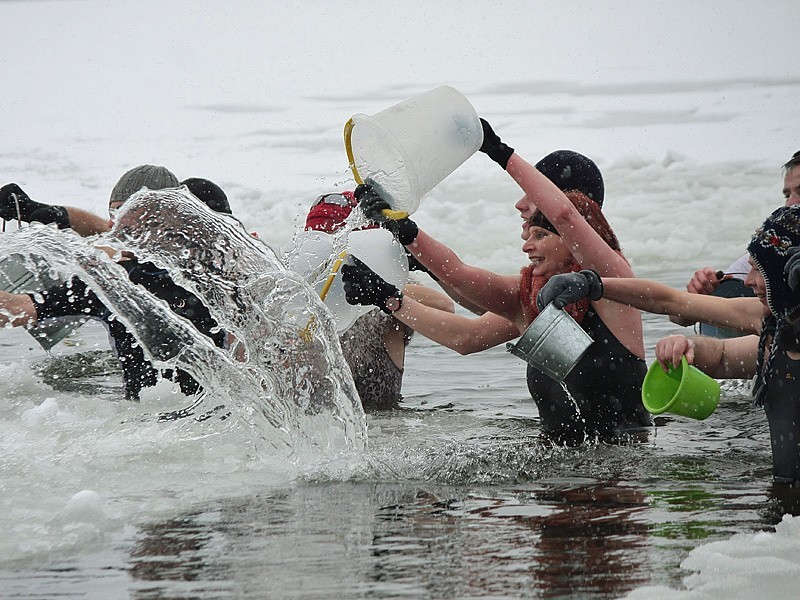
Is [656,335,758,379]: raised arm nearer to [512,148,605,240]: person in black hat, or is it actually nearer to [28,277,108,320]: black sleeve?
[512,148,605,240]: person in black hat

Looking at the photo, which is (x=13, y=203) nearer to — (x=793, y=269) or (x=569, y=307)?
(x=569, y=307)

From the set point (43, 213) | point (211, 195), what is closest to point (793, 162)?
→ point (211, 195)

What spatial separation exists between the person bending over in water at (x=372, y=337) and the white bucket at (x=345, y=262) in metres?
0.27

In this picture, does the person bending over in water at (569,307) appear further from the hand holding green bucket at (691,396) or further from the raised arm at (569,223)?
the hand holding green bucket at (691,396)

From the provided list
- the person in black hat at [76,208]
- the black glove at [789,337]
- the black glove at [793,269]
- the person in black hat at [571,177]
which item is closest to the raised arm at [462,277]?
the person in black hat at [571,177]

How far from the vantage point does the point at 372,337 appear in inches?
215

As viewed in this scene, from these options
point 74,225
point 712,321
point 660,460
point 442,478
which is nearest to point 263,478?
point 442,478

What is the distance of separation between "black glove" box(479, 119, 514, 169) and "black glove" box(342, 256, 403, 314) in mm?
763

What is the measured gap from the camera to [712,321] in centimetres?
389

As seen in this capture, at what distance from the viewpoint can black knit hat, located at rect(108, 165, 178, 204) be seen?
5.80 m

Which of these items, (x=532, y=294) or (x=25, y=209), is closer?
(x=532, y=294)

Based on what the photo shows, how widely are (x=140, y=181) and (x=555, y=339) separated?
10.00ft

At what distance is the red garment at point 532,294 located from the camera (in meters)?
4.24

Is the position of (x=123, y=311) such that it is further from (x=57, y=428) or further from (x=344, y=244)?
(x=344, y=244)
